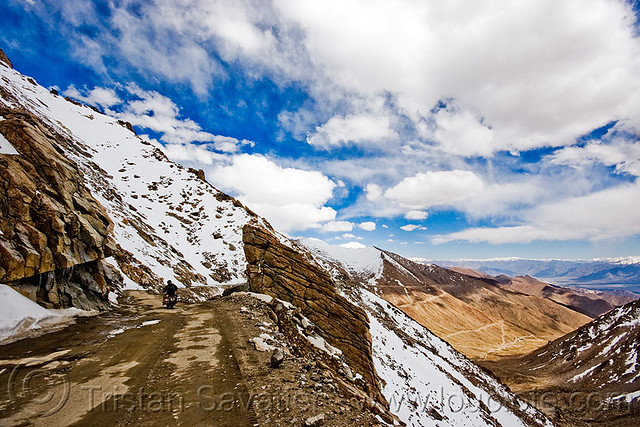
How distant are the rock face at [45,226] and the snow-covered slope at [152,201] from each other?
1464 centimetres

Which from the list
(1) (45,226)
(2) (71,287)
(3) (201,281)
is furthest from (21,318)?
(3) (201,281)

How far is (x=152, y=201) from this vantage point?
64125mm

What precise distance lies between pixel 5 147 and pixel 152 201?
2093 inches

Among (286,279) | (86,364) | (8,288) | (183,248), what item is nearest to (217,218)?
(183,248)

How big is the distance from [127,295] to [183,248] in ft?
110

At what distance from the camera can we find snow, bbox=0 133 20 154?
50.6ft

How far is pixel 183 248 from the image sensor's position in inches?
2090

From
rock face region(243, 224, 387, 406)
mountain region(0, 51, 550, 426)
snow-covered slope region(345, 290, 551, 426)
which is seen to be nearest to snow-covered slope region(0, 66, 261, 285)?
mountain region(0, 51, 550, 426)

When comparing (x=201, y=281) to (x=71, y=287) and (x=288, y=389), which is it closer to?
(x=71, y=287)

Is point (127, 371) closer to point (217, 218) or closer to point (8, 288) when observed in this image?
point (8, 288)

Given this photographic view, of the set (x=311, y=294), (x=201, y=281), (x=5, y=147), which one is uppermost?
(x=5, y=147)

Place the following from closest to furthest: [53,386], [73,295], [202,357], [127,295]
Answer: [53,386], [202,357], [73,295], [127,295]

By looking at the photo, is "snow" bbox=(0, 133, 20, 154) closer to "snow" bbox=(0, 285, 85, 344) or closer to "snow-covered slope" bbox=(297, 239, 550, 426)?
"snow" bbox=(0, 285, 85, 344)

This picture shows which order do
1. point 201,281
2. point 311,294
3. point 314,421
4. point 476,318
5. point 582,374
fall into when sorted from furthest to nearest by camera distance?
point 476,318 → point 582,374 → point 201,281 → point 311,294 → point 314,421
